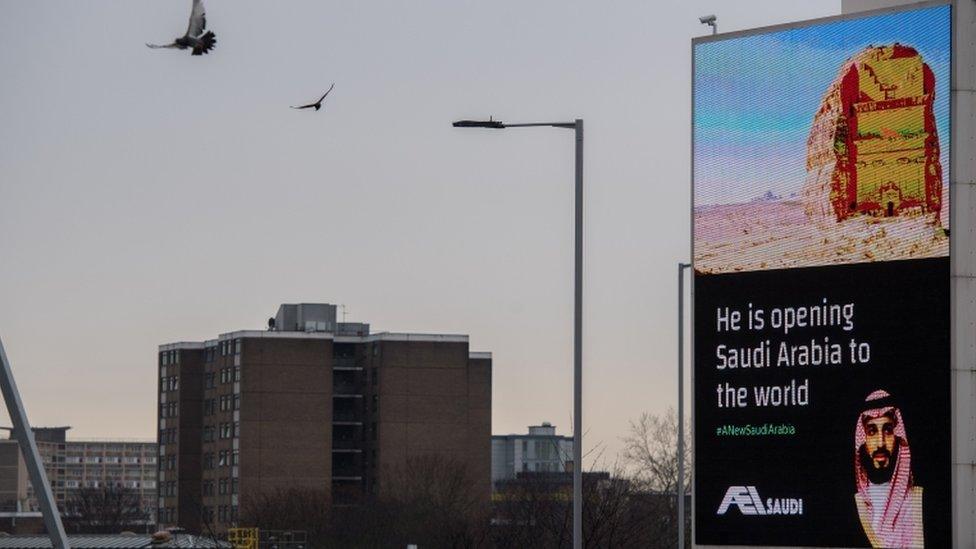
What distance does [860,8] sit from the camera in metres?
31.1

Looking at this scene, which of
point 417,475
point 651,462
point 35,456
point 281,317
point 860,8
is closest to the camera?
point 35,456

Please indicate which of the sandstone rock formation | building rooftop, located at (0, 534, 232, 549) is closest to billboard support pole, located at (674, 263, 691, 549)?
the sandstone rock formation

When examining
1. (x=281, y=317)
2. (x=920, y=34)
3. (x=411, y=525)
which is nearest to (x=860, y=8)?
(x=920, y=34)

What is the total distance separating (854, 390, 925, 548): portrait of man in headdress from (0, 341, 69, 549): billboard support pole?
475 inches

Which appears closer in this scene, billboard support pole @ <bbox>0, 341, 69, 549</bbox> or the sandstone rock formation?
→ billboard support pole @ <bbox>0, 341, 69, 549</bbox>

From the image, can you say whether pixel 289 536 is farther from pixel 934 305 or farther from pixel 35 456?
pixel 35 456

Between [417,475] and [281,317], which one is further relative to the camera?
[281,317]

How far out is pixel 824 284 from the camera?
89.9 feet

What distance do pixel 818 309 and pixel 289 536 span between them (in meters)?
84.3

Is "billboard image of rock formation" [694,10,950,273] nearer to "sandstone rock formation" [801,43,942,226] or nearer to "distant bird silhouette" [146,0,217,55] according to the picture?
"sandstone rock formation" [801,43,942,226]

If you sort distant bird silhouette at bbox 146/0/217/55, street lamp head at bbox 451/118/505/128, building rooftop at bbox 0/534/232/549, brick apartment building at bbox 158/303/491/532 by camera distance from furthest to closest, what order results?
1. brick apartment building at bbox 158/303/491/532
2. building rooftop at bbox 0/534/232/549
3. street lamp head at bbox 451/118/505/128
4. distant bird silhouette at bbox 146/0/217/55

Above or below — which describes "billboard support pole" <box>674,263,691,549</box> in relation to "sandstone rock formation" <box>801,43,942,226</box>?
below

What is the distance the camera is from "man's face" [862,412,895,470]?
87.5 ft

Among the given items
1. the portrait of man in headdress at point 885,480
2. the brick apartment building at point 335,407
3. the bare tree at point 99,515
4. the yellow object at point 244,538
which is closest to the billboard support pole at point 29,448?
the portrait of man in headdress at point 885,480
